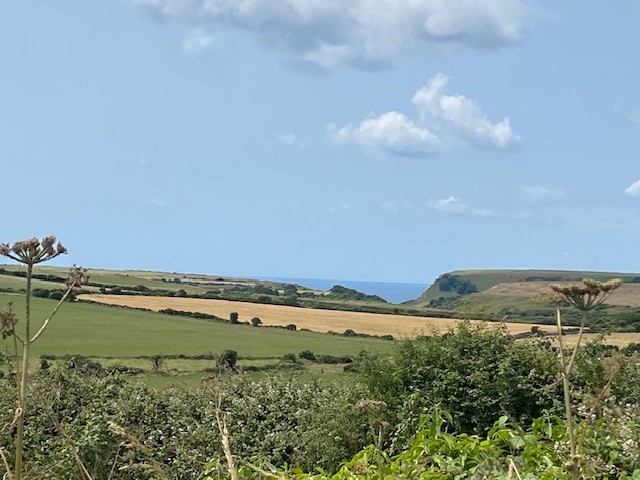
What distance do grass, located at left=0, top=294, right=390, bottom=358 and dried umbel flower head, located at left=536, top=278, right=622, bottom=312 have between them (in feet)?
81.4

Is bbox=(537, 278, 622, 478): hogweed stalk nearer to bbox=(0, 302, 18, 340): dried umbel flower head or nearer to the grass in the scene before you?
bbox=(0, 302, 18, 340): dried umbel flower head

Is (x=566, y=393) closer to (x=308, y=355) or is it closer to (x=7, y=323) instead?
(x=7, y=323)

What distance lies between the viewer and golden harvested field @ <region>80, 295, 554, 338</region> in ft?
131

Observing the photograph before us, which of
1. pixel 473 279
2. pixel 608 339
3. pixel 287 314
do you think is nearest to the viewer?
pixel 608 339

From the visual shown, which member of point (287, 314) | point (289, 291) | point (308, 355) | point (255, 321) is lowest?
point (308, 355)

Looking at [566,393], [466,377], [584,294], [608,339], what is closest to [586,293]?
[584,294]

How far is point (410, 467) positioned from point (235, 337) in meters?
33.9

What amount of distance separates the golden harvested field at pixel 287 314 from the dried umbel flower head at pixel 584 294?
33483 millimetres

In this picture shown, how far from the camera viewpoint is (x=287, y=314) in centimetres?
4622

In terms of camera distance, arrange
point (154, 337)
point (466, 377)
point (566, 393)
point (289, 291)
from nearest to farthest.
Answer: point (566, 393) → point (466, 377) → point (154, 337) → point (289, 291)

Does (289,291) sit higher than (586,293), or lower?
lower

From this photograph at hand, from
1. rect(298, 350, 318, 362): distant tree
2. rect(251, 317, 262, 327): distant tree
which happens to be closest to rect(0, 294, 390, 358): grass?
rect(298, 350, 318, 362): distant tree

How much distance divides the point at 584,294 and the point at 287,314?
4482 centimetres

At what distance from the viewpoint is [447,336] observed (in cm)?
1080
